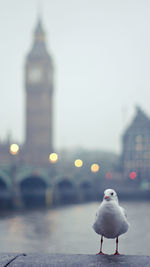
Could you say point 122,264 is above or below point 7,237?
above

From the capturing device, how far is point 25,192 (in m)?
58.0

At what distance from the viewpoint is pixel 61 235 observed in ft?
87.0

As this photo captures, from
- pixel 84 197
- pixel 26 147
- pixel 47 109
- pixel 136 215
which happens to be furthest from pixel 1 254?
pixel 47 109

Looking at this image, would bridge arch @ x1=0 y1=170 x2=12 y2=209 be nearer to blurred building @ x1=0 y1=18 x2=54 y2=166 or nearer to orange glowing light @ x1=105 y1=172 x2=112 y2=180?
orange glowing light @ x1=105 y1=172 x2=112 y2=180

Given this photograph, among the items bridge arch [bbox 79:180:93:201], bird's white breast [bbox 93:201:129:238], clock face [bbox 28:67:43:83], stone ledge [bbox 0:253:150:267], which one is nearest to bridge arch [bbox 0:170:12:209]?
bridge arch [bbox 79:180:93:201]

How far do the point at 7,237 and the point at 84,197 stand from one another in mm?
39247

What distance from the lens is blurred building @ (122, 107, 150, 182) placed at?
75375 millimetres

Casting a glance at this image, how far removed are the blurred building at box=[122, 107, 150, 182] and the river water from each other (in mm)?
37238

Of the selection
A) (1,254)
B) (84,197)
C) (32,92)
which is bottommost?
(84,197)

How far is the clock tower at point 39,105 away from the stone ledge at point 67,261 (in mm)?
74833

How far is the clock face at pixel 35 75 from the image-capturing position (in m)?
91.2

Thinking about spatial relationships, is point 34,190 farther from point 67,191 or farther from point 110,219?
point 110,219

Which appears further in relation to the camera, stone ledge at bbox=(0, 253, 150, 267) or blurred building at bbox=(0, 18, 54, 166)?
blurred building at bbox=(0, 18, 54, 166)

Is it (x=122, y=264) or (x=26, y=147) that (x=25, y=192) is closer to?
(x=26, y=147)
